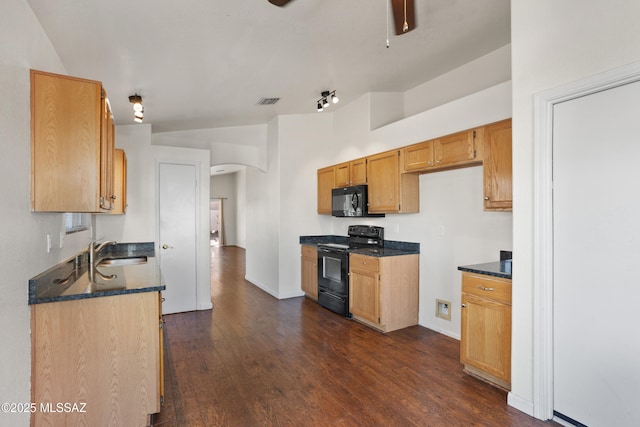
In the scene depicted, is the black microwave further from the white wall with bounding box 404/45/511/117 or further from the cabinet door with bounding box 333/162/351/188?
the white wall with bounding box 404/45/511/117

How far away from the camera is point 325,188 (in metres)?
5.43

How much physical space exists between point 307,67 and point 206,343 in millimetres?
3069

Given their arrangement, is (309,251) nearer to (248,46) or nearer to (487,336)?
(487,336)

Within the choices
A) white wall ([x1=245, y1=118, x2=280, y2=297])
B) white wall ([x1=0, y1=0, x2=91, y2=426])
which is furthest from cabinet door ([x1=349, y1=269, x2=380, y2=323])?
white wall ([x1=0, y1=0, x2=91, y2=426])

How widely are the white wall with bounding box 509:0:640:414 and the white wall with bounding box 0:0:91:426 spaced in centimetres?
292

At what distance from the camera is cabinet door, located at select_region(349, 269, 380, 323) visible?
154 inches

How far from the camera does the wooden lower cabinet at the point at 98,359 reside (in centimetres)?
188

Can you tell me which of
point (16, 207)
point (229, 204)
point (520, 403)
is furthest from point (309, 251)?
point (229, 204)

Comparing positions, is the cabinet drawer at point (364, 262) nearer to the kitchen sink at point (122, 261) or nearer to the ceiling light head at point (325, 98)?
the ceiling light head at point (325, 98)

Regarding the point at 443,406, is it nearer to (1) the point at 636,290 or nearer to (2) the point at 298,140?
(1) the point at 636,290

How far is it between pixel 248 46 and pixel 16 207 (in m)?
1.97

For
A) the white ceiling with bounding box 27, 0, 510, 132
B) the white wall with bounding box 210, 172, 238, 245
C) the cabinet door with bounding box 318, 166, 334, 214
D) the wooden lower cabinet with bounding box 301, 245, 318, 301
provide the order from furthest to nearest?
1. the white wall with bounding box 210, 172, 238, 245
2. the cabinet door with bounding box 318, 166, 334, 214
3. the wooden lower cabinet with bounding box 301, 245, 318, 301
4. the white ceiling with bounding box 27, 0, 510, 132

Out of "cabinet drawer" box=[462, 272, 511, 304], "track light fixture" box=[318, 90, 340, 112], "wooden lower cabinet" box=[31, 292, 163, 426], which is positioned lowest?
"wooden lower cabinet" box=[31, 292, 163, 426]

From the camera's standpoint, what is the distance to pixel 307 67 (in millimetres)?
3482
